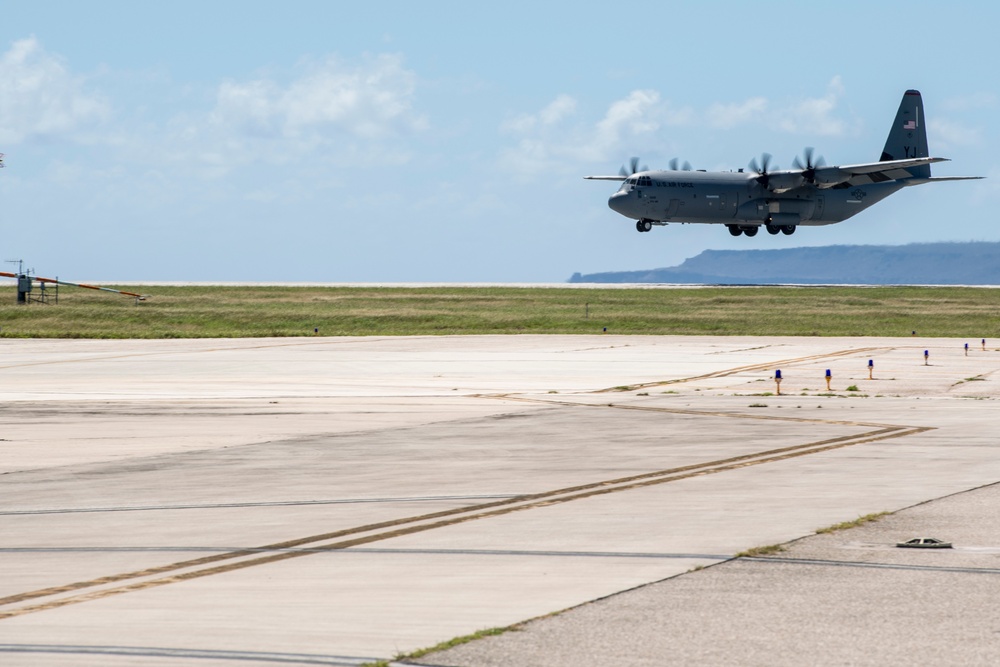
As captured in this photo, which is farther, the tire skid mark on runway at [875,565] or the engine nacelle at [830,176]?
the engine nacelle at [830,176]

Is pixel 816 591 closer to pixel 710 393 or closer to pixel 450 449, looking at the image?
pixel 450 449

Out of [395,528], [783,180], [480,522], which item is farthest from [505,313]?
[395,528]

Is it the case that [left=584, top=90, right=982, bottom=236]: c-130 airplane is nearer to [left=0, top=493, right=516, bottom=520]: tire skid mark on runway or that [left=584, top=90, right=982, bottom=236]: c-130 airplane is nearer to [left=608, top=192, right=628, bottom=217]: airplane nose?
[left=608, top=192, right=628, bottom=217]: airplane nose

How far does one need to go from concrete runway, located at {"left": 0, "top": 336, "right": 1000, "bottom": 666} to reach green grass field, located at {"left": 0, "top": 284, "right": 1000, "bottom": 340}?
3614cm

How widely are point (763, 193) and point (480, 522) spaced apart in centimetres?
8691

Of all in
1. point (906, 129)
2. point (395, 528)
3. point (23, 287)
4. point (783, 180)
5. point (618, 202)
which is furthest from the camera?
point (906, 129)

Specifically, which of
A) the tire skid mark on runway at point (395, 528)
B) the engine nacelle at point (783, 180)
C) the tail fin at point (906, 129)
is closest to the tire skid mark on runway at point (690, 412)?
the tire skid mark on runway at point (395, 528)

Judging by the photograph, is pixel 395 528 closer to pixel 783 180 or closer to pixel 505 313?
pixel 505 313

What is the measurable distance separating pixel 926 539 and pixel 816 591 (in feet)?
7.93

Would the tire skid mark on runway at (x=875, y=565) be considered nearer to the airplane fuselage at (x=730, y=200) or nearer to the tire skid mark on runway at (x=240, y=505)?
the tire skid mark on runway at (x=240, y=505)

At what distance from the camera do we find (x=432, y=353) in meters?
46.2

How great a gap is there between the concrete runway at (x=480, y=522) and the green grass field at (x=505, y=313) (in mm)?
36144

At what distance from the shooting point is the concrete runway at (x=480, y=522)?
845 cm

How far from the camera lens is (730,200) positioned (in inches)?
3750
